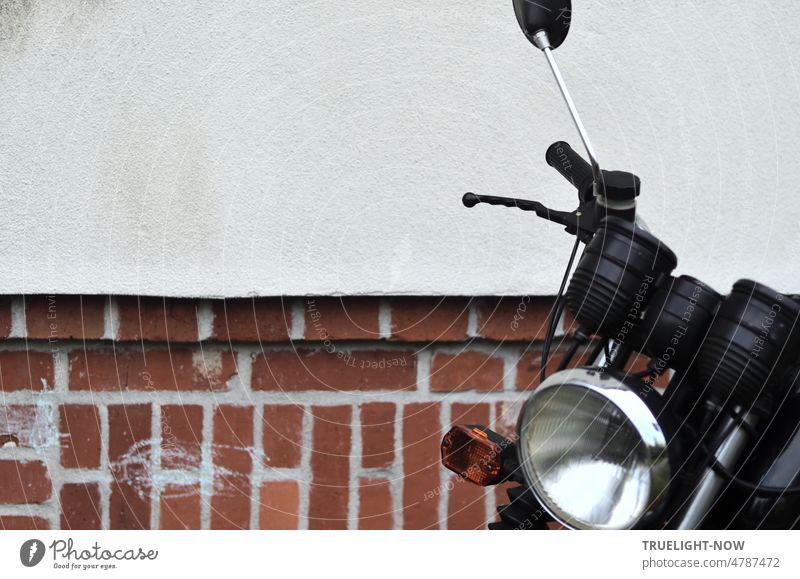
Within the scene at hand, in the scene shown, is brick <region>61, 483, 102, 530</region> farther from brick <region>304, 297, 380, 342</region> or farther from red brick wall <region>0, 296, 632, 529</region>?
brick <region>304, 297, 380, 342</region>

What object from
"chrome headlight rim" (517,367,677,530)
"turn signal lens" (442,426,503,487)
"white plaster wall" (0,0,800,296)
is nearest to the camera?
"chrome headlight rim" (517,367,677,530)

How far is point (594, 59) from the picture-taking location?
4.26 ft

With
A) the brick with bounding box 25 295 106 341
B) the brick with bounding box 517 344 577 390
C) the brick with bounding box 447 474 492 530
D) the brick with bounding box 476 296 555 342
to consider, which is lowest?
the brick with bounding box 447 474 492 530

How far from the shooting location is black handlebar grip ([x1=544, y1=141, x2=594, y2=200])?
2.81 feet

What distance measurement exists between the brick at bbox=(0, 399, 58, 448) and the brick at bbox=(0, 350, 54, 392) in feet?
0.08

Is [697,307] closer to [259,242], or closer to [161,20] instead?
[259,242]

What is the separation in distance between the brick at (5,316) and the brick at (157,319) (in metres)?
0.14

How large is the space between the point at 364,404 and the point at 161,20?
548mm

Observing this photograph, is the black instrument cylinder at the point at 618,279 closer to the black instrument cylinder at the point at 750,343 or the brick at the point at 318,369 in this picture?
the black instrument cylinder at the point at 750,343

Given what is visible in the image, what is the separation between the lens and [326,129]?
50.3 inches

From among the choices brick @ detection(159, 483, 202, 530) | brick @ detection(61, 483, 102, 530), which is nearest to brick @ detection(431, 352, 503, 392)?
brick @ detection(159, 483, 202, 530)

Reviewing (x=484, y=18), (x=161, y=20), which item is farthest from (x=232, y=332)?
(x=484, y=18)

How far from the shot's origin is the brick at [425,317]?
1.32 metres

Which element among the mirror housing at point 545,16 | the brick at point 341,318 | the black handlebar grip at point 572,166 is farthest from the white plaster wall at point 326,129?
the mirror housing at point 545,16
